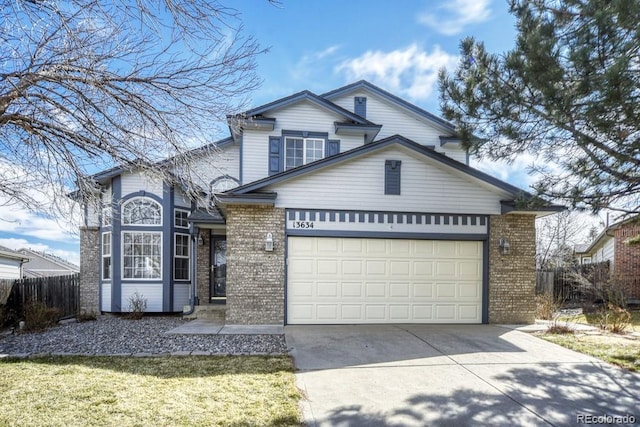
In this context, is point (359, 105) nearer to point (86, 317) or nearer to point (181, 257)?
point (181, 257)

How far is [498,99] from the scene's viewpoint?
710 centimetres

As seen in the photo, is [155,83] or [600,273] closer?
[155,83]

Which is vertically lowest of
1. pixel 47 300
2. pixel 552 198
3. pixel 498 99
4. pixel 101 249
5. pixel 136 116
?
pixel 47 300

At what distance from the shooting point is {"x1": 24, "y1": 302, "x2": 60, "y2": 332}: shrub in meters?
9.14

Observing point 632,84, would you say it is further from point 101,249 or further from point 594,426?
point 101,249

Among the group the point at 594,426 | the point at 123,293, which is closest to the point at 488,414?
the point at 594,426

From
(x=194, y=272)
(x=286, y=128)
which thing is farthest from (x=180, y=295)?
(x=286, y=128)

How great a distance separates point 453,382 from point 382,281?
14.4 feet

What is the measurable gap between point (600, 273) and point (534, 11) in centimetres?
1267

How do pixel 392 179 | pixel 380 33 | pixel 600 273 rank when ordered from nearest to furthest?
pixel 380 33, pixel 392 179, pixel 600 273

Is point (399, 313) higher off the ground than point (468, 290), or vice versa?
point (468, 290)

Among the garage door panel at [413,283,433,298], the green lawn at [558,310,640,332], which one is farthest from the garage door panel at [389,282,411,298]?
the green lawn at [558,310,640,332]

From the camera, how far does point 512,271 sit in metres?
9.86

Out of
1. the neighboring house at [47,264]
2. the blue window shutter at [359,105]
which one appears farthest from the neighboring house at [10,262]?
the blue window shutter at [359,105]
